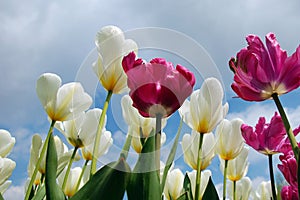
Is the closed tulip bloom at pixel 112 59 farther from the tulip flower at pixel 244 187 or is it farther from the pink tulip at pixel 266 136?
the tulip flower at pixel 244 187

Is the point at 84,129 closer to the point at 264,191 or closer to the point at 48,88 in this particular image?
the point at 48,88

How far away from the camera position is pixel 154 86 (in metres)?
0.62

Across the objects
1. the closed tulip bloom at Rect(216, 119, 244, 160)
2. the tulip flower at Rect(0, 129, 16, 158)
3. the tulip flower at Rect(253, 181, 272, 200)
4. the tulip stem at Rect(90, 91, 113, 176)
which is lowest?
the tulip stem at Rect(90, 91, 113, 176)

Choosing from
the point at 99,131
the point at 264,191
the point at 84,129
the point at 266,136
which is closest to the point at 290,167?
the point at 266,136

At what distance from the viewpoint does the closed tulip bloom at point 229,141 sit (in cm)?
121

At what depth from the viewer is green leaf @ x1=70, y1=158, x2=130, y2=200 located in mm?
532

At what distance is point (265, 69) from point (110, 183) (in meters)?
0.30

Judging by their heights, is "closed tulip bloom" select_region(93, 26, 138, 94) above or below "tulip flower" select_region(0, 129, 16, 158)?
above

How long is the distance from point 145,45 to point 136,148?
316 mm

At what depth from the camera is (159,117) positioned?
2.04ft

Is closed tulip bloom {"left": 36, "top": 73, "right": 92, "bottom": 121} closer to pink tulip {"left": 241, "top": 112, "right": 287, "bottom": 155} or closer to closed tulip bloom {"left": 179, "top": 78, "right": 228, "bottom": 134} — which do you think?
closed tulip bloom {"left": 179, "top": 78, "right": 228, "bottom": 134}

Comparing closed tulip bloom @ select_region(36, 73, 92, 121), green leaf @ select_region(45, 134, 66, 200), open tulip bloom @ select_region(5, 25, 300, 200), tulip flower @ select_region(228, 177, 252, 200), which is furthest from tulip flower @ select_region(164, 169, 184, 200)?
green leaf @ select_region(45, 134, 66, 200)

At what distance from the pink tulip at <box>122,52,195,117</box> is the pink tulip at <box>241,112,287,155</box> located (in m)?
0.22

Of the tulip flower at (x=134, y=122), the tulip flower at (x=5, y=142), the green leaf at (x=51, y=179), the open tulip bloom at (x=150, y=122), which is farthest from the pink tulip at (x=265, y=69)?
the tulip flower at (x=5, y=142)
